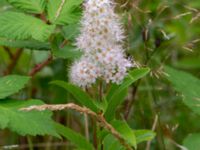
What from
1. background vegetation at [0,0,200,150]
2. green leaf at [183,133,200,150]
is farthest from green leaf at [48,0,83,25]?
green leaf at [183,133,200,150]

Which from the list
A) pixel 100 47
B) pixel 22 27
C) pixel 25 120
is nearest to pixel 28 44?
pixel 22 27

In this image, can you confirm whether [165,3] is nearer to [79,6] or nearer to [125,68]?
[79,6]

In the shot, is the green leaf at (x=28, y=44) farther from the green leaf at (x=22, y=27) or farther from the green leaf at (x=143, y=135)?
the green leaf at (x=143, y=135)

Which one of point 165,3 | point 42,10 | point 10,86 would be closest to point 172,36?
point 165,3

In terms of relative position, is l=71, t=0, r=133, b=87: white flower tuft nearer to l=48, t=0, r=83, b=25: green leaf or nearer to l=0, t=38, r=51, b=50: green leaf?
l=48, t=0, r=83, b=25: green leaf

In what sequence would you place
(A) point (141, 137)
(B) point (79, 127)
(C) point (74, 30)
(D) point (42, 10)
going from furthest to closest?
(B) point (79, 127) < (C) point (74, 30) < (D) point (42, 10) < (A) point (141, 137)

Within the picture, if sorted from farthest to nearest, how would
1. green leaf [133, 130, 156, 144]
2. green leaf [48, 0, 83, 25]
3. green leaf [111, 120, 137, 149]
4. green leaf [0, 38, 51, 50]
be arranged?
green leaf [0, 38, 51, 50], green leaf [48, 0, 83, 25], green leaf [133, 130, 156, 144], green leaf [111, 120, 137, 149]
